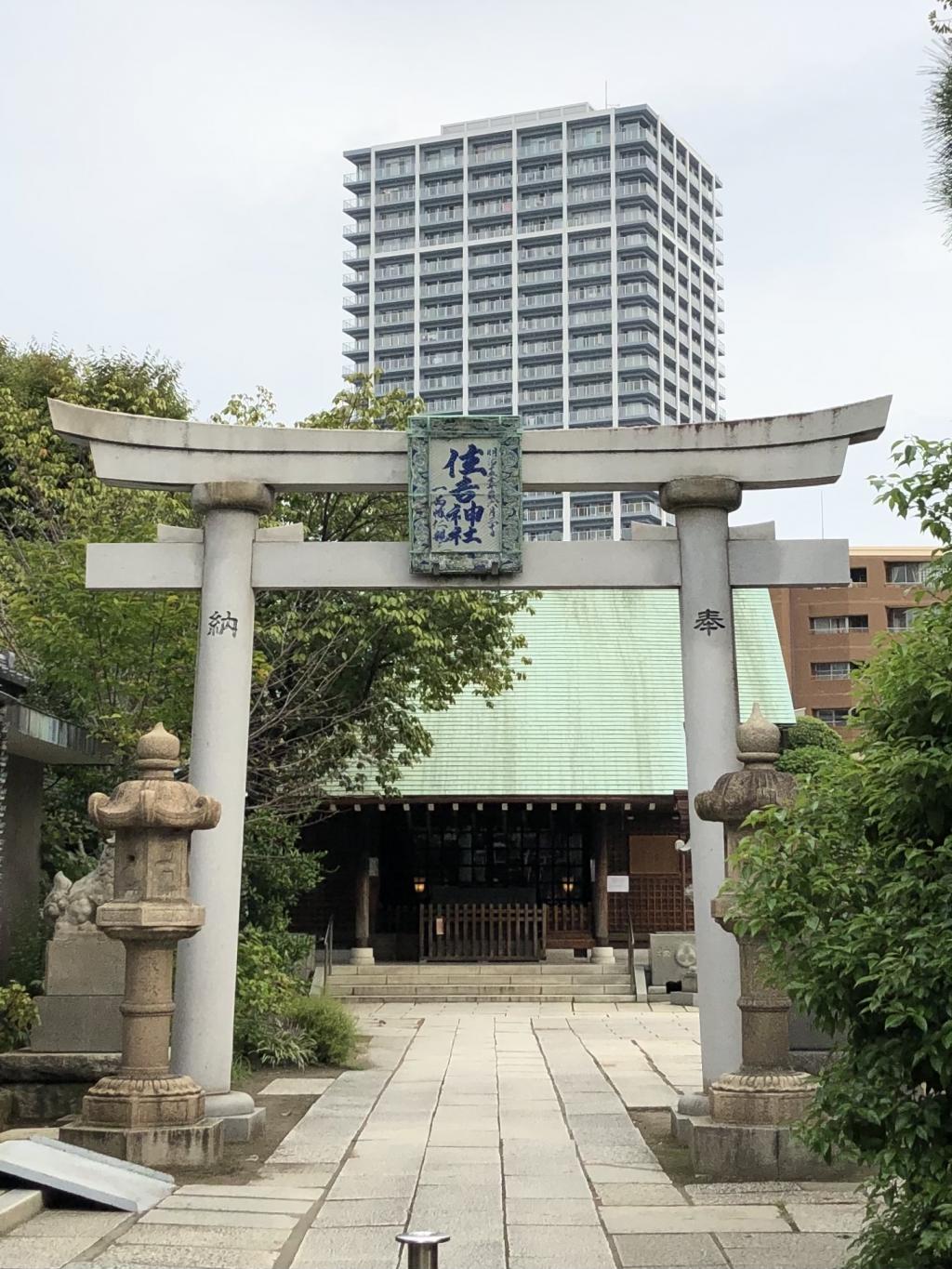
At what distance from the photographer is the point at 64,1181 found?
7.77 m

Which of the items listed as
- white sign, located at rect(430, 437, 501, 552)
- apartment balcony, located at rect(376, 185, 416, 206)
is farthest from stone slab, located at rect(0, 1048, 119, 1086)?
apartment balcony, located at rect(376, 185, 416, 206)

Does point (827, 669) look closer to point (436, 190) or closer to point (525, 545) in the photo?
point (525, 545)

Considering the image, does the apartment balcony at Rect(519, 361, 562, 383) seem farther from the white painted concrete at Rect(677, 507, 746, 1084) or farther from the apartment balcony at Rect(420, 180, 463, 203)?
the white painted concrete at Rect(677, 507, 746, 1084)

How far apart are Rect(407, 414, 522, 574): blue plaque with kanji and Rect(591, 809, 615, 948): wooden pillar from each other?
1641 cm

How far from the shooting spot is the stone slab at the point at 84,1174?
306 inches

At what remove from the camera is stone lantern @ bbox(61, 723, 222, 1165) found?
9.18m

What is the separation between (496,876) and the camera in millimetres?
27984

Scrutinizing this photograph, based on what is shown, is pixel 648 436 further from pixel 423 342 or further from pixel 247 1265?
pixel 423 342

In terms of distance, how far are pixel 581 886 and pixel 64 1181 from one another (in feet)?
68.4

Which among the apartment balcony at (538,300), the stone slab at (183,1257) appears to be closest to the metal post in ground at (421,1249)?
the stone slab at (183,1257)

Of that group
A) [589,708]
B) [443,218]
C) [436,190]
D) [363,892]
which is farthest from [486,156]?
[363,892]

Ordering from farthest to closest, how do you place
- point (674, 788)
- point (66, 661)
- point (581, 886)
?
point (581, 886) < point (674, 788) < point (66, 661)

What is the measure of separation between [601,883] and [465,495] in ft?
55.4

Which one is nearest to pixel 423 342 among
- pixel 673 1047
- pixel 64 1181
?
pixel 673 1047
